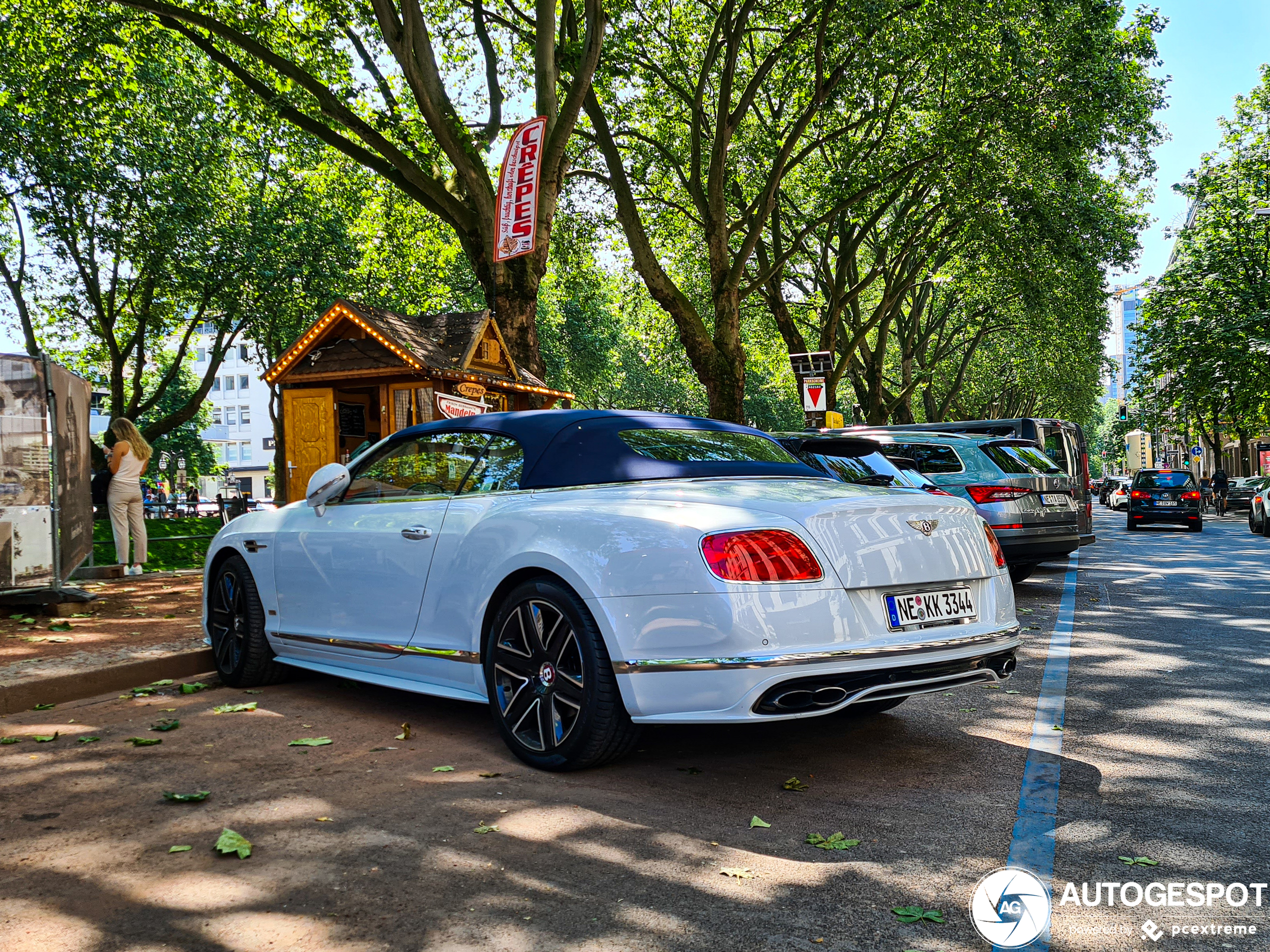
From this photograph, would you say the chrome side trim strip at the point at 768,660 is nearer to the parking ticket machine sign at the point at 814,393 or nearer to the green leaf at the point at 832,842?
the green leaf at the point at 832,842

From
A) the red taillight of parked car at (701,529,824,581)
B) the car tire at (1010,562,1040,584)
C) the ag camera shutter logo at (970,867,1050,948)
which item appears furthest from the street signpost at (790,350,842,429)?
the ag camera shutter logo at (970,867,1050,948)

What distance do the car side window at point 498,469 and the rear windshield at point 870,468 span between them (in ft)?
18.6

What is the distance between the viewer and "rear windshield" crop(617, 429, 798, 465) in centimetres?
498

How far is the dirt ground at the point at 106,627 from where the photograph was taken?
711cm

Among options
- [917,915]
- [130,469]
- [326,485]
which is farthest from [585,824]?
[130,469]

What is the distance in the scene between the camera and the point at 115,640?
7.71 metres

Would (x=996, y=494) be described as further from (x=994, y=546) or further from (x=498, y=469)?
(x=498, y=469)

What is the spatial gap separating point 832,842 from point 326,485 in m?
3.40

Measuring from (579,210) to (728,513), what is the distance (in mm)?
21737

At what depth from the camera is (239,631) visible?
6434 millimetres

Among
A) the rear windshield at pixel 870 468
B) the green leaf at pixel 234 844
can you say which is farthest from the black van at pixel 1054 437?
the green leaf at pixel 234 844

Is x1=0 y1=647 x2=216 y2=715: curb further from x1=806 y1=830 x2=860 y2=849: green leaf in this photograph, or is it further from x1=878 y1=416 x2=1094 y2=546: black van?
x1=878 y1=416 x2=1094 y2=546: black van

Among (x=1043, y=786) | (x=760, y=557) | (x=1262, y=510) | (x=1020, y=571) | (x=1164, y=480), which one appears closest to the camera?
(x=760, y=557)

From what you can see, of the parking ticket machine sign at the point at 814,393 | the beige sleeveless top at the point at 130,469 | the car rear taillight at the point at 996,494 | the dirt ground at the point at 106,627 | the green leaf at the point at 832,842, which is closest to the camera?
the green leaf at the point at 832,842
